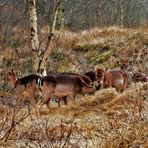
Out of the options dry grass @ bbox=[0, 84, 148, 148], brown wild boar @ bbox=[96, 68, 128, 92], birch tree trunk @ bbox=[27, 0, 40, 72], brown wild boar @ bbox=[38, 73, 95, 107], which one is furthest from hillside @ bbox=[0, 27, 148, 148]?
birch tree trunk @ bbox=[27, 0, 40, 72]

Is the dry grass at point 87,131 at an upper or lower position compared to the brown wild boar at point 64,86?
upper

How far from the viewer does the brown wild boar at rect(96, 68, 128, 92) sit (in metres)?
11.8

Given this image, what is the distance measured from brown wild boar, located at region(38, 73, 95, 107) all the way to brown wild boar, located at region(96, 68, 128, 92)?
45 cm

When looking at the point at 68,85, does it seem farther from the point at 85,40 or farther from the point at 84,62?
the point at 85,40

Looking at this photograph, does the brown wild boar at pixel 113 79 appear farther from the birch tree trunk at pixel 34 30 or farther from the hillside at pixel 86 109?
the birch tree trunk at pixel 34 30

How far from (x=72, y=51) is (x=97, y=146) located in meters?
14.0

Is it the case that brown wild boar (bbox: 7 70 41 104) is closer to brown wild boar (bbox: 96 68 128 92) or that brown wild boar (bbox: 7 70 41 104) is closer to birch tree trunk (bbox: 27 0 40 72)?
birch tree trunk (bbox: 27 0 40 72)

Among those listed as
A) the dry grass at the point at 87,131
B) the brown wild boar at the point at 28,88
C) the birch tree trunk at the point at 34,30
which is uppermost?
the birch tree trunk at the point at 34,30

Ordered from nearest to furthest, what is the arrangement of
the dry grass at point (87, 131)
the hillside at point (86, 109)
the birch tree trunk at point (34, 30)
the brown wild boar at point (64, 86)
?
the dry grass at point (87, 131) < the hillside at point (86, 109) < the brown wild boar at point (64, 86) < the birch tree trunk at point (34, 30)

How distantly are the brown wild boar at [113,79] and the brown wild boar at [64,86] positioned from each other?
1.49 feet

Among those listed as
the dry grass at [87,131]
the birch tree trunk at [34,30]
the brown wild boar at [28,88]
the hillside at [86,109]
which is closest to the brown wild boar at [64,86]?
the brown wild boar at [28,88]

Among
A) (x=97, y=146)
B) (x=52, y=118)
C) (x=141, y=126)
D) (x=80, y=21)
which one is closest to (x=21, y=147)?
(x=97, y=146)

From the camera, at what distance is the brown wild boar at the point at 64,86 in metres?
10.7

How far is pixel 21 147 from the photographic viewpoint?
630 cm
